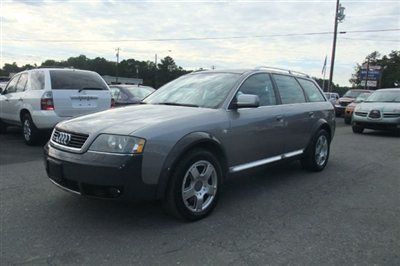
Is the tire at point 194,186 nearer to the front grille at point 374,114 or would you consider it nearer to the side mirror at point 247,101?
the side mirror at point 247,101

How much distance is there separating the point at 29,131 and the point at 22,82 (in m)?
1.42

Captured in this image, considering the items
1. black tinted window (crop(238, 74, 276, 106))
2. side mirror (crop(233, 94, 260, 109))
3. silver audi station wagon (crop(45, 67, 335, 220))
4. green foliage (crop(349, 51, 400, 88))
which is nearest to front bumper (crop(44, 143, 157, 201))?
silver audi station wagon (crop(45, 67, 335, 220))

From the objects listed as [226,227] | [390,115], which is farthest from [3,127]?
[390,115]

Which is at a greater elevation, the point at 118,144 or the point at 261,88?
the point at 261,88

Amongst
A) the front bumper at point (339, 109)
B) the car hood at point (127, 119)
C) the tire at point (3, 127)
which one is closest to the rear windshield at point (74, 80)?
the tire at point (3, 127)

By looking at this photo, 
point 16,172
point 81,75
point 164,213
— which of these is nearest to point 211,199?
point 164,213

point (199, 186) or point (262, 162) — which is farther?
point (262, 162)

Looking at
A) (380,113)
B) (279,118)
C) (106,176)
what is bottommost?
(380,113)

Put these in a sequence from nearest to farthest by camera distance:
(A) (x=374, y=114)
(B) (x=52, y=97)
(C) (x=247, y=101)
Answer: (C) (x=247, y=101) < (B) (x=52, y=97) < (A) (x=374, y=114)

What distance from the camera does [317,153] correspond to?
6793 mm

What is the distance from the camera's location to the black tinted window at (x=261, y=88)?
17.1 feet

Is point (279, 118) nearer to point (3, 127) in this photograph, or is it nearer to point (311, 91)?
point (311, 91)

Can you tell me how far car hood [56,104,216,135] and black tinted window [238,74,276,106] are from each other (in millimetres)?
783

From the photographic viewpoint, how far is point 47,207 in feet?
15.2
